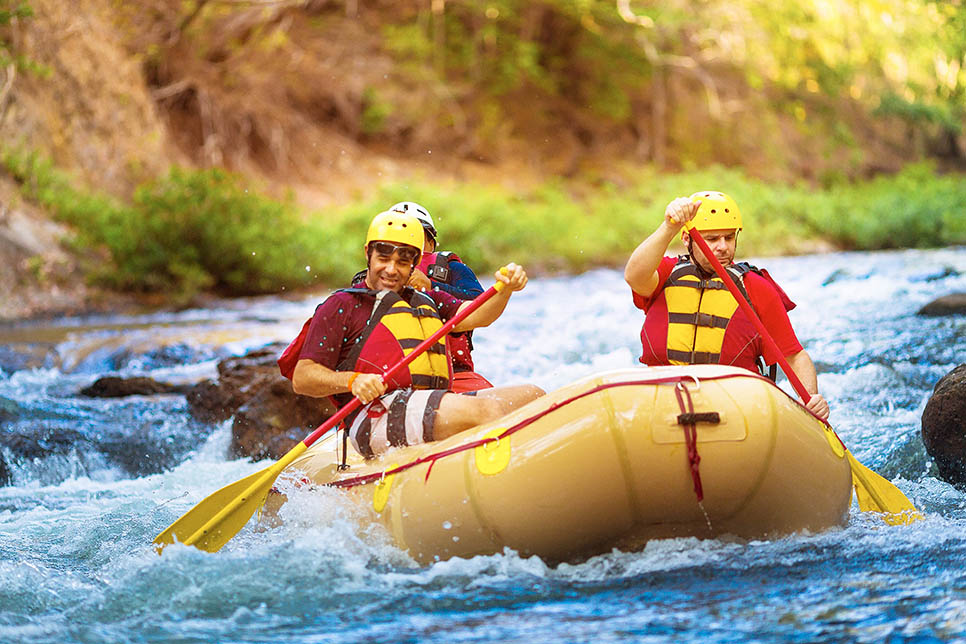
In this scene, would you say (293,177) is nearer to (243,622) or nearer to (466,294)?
(466,294)

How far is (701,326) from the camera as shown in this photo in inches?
150

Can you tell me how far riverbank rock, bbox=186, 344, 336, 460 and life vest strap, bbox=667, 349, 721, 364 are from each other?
2304 millimetres

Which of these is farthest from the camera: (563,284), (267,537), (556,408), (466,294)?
(563,284)

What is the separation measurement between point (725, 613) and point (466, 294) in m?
2.29

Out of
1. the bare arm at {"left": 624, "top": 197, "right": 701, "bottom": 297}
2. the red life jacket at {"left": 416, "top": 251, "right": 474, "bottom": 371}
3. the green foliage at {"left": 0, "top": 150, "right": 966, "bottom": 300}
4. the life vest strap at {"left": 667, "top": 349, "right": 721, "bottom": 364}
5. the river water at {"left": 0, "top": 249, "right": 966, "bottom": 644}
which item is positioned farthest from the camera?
the green foliage at {"left": 0, "top": 150, "right": 966, "bottom": 300}

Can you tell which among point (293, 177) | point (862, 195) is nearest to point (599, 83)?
point (862, 195)

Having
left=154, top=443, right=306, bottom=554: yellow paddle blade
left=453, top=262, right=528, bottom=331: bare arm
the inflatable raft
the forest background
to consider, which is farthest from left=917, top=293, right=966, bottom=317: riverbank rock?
left=154, top=443, right=306, bottom=554: yellow paddle blade

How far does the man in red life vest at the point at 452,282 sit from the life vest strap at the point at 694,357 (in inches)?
30.5

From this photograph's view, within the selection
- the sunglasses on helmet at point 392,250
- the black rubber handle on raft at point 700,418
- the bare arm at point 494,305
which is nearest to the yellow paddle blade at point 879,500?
the black rubber handle on raft at point 700,418

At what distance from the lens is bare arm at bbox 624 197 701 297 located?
11.2ft

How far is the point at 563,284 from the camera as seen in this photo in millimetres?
13156

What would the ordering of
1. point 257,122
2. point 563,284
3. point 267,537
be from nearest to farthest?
point 267,537 → point 563,284 → point 257,122

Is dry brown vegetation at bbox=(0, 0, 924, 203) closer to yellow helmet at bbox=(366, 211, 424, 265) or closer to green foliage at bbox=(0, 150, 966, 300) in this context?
green foliage at bbox=(0, 150, 966, 300)

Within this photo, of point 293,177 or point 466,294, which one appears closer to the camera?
point 466,294
